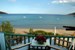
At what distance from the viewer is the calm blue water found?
19.1 feet

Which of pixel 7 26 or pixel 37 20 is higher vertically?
pixel 37 20

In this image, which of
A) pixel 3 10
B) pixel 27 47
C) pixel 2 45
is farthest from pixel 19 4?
pixel 2 45

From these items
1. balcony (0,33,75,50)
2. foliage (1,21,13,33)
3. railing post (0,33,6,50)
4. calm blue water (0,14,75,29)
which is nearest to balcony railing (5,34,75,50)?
balcony (0,33,75,50)

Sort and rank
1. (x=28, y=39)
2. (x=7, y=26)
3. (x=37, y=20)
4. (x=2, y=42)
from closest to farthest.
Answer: (x=2, y=42) → (x=28, y=39) → (x=7, y=26) → (x=37, y=20)

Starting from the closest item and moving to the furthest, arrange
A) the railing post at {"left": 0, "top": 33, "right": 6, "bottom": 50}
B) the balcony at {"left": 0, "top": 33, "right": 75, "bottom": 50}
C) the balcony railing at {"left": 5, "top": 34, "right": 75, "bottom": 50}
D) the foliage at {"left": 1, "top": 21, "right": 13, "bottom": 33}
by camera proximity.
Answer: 1. the railing post at {"left": 0, "top": 33, "right": 6, "bottom": 50}
2. the balcony at {"left": 0, "top": 33, "right": 75, "bottom": 50}
3. the balcony railing at {"left": 5, "top": 34, "right": 75, "bottom": 50}
4. the foliage at {"left": 1, "top": 21, "right": 13, "bottom": 33}

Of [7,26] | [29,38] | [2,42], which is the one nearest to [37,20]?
[7,26]

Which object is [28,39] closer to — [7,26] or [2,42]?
[2,42]

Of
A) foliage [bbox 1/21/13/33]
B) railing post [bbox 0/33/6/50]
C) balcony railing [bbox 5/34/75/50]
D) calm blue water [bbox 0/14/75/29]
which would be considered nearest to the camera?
railing post [bbox 0/33/6/50]

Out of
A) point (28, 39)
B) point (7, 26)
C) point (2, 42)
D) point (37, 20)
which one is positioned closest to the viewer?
point (2, 42)

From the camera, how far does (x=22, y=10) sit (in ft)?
19.8

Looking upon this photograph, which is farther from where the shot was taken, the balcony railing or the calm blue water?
the calm blue water

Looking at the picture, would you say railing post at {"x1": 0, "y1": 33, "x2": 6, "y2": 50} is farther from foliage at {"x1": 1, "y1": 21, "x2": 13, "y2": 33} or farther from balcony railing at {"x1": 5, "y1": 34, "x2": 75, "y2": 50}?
foliage at {"x1": 1, "y1": 21, "x2": 13, "y2": 33}

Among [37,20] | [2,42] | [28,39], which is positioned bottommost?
[28,39]

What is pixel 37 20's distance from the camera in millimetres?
6445
